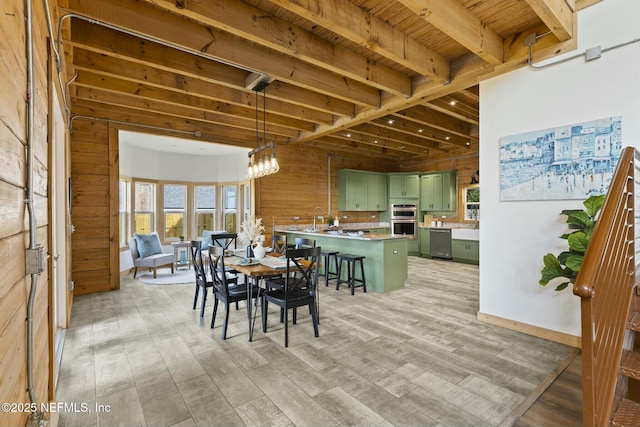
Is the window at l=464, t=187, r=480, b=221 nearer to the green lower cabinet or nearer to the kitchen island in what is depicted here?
the green lower cabinet

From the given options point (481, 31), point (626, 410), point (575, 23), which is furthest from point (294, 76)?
point (626, 410)

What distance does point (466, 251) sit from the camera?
24.6ft

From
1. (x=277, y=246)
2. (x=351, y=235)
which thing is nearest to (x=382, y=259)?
(x=351, y=235)

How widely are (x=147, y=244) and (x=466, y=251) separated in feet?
23.9

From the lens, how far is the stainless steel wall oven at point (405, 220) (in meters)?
8.86

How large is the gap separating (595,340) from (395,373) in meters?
1.55

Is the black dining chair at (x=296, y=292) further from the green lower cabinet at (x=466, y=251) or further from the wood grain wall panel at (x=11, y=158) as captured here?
the green lower cabinet at (x=466, y=251)

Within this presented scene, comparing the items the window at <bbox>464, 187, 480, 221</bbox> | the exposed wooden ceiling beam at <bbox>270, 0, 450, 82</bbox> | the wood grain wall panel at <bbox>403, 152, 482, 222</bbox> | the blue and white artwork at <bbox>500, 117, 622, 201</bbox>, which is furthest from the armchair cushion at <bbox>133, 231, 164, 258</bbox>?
the window at <bbox>464, 187, 480, 221</bbox>

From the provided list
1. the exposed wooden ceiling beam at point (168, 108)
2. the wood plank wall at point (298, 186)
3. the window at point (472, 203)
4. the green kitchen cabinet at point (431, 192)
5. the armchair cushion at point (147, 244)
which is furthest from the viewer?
the green kitchen cabinet at point (431, 192)

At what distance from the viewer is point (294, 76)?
375cm

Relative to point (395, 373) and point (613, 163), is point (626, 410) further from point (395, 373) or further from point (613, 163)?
point (613, 163)

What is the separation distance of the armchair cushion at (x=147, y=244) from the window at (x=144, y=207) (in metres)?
1.13

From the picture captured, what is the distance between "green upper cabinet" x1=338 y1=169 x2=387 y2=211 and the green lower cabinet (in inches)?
91.4

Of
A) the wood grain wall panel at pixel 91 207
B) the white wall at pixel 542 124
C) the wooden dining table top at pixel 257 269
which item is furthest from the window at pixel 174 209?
the white wall at pixel 542 124
